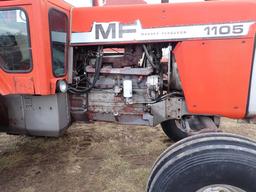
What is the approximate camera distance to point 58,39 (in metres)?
2.73

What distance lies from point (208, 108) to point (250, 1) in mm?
908

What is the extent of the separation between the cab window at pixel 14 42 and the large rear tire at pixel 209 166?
1400mm

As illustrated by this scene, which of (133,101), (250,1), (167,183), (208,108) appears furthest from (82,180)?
(250,1)

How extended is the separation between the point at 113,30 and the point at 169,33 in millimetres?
495

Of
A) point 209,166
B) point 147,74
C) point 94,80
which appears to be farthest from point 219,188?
point 94,80

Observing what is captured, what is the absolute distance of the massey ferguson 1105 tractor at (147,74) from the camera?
7.21ft

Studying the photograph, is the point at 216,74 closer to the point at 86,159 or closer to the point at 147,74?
the point at 147,74

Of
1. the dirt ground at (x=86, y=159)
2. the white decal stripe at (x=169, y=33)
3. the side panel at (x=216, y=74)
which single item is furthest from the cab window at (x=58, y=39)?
the dirt ground at (x=86, y=159)

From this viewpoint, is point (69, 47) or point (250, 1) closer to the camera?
point (250, 1)

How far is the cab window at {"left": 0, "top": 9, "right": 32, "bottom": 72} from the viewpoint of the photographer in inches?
101

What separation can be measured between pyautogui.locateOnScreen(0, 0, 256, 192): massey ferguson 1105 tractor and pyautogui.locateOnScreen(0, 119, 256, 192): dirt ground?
21.9 inches

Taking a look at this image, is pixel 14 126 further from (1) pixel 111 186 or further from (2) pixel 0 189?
(1) pixel 111 186

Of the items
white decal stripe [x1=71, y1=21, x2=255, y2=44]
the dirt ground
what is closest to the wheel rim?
the dirt ground

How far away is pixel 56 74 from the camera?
2736mm
